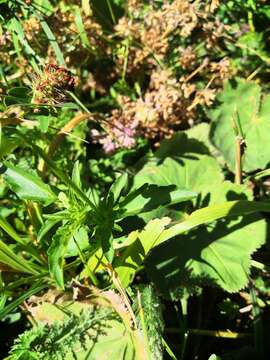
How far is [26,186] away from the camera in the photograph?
1457 millimetres

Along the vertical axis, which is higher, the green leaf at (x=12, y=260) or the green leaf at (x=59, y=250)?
the green leaf at (x=59, y=250)

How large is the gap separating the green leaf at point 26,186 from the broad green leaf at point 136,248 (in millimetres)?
271

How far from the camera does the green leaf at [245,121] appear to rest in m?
1.94

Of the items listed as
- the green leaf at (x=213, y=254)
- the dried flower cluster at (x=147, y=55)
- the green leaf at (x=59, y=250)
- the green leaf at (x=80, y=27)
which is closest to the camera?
the green leaf at (x=59, y=250)

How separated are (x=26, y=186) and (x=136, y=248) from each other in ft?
1.20

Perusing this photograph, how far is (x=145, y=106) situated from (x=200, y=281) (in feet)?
2.31

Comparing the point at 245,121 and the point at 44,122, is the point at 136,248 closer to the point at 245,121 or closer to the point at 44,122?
the point at 44,122

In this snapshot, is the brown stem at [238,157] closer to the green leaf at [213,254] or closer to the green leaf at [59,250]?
the green leaf at [213,254]

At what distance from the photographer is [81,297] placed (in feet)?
5.56

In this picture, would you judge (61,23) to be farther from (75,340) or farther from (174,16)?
(75,340)

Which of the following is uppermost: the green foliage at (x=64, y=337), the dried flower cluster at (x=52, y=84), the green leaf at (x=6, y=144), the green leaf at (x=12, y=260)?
the dried flower cluster at (x=52, y=84)

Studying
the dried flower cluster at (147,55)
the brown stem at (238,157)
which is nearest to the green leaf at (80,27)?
the dried flower cluster at (147,55)

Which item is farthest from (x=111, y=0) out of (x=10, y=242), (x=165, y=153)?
(x=10, y=242)

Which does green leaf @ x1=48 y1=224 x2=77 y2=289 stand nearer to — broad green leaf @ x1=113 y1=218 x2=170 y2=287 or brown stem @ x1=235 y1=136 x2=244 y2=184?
broad green leaf @ x1=113 y1=218 x2=170 y2=287
